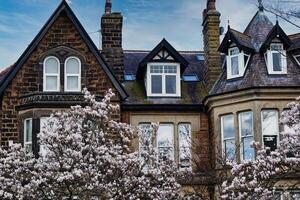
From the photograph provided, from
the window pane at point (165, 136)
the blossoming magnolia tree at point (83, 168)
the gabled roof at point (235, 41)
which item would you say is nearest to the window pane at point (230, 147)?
the window pane at point (165, 136)

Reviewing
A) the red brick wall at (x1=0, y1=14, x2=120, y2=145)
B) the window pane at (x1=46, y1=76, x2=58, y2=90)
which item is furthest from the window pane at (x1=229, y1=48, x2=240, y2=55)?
the window pane at (x1=46, y1=76, x2=58, y2=90)

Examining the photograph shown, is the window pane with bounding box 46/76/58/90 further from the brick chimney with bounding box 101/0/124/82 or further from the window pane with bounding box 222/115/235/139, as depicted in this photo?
the window pane with bounding box 222/115/235/139

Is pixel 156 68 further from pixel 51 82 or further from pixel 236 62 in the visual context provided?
pixel 51 82

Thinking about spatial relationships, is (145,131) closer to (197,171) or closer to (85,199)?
(197,171)

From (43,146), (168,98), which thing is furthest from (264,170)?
(168,98)

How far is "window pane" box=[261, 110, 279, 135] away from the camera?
2541 cm

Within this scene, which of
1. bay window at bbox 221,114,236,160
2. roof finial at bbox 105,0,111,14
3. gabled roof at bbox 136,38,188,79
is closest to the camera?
bay window at bbox 221,114,236,160

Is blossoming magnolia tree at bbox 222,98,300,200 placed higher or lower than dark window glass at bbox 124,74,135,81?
lower

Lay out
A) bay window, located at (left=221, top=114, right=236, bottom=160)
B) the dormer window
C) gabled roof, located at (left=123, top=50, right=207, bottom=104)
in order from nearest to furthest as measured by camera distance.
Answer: bay window, located at (left=221, top=114, right=236, bottom=160) < the dormer window < gabled roof, located at (left=123, top=50, right=207, bottom=104)

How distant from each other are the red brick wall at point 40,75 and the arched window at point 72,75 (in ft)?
0.84

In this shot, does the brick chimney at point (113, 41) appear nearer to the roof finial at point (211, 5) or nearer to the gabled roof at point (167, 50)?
the gabled roof at point (167, 50)

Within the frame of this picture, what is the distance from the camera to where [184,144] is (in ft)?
89.4

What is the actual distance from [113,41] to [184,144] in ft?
18.7

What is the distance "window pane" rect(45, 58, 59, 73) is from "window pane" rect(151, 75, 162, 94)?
4.51 metres
